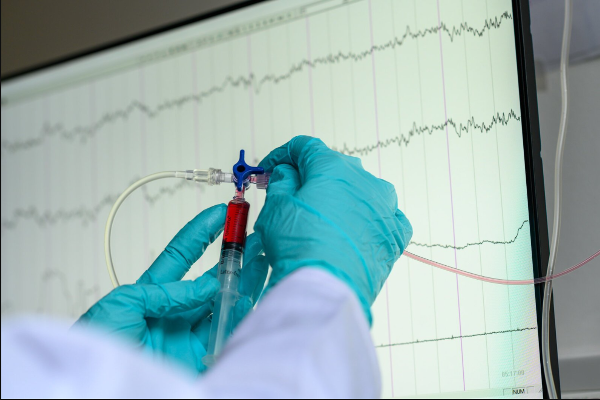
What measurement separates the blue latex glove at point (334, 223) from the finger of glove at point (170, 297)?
0.12 m

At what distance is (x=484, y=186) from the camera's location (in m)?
0.86

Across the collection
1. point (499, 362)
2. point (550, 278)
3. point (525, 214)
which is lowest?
point (499, 362)

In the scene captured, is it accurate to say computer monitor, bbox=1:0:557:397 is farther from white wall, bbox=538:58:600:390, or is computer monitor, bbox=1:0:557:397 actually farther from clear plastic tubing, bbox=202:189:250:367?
clear plastic tubing, bbox=202:189:250:367

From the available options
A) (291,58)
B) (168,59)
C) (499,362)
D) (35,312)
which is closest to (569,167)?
(499,362)

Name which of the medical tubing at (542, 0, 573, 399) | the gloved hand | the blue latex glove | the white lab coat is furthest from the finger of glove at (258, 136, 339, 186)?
the medical tubing at (542, 0, 573, 399)

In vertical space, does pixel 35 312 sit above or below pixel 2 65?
below

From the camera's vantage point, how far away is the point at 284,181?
0.71 m

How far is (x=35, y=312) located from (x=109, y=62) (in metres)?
0.74

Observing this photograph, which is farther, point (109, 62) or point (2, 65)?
point (2, 65)

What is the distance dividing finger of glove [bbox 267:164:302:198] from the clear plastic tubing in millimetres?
59

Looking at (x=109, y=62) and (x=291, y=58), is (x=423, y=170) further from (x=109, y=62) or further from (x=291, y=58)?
(x=109, y=62)

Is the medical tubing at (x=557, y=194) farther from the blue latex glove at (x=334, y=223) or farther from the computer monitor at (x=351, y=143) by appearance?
the blue latex glove at (x=334, y=223)

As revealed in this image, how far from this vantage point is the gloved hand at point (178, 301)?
66 centimetres

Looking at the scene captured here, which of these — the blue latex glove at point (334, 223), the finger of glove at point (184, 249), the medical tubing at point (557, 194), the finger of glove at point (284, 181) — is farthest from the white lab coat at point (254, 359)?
the medical tubing at point (557, 194)
